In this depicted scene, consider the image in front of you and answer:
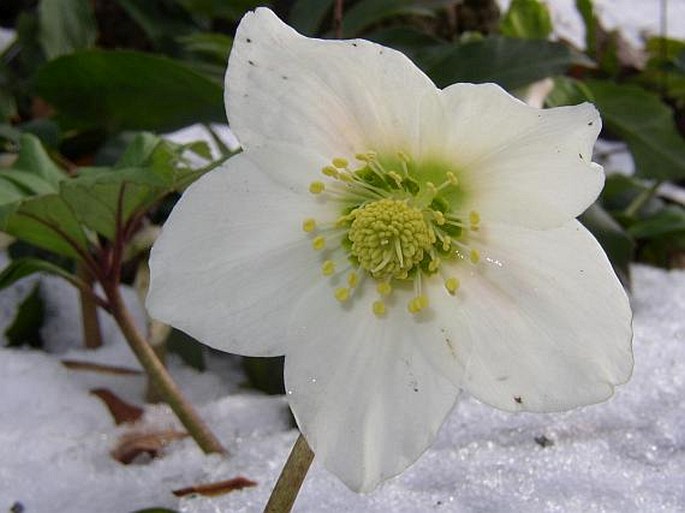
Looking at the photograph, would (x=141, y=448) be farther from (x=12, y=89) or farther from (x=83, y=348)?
(x=12, y=89)

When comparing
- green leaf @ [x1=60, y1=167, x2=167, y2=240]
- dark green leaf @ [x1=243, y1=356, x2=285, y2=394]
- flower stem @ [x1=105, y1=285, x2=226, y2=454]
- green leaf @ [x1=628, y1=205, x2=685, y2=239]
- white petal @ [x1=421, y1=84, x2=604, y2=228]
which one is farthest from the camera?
green leaf @ [x1=628, y1=205, x2=685, y2=239]

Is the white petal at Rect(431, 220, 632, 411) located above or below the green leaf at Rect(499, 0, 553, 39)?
above

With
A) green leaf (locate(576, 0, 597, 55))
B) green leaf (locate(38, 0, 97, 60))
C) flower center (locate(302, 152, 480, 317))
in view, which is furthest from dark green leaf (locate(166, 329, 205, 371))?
green leaf (locate(576, 0, 597, 55))

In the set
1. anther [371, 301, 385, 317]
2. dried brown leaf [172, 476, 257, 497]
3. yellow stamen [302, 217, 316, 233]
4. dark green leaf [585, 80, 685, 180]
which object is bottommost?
dark green leaf [585, 80, 685, 180]

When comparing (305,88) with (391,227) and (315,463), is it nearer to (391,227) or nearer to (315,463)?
(391,227)

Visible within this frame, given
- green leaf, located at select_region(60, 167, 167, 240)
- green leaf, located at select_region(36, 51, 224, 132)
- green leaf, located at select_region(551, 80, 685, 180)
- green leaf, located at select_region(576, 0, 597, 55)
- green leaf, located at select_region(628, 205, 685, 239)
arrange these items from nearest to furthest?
green leaf, located at select_region(60, 167, 167, 240) → green leaf, located at select_region(36, 51, 224, 132) → green leaf, located at select_region(628, 205, 685, 239) → green leaf, located at select_region(551, 80, 685, 180) → green leaf, located at select_region(576, 0, 597, 55)

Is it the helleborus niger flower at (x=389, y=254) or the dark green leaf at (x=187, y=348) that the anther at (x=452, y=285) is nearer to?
the helleborus niger flower at (x=389, y=254)

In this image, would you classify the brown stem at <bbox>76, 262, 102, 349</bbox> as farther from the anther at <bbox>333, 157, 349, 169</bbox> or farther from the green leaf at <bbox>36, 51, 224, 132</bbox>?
the anther at <bbox>333, 157, 349, 169</bbox>
